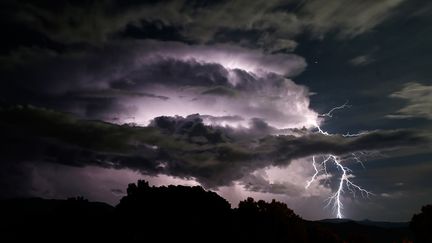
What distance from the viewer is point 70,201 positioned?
47.6 m

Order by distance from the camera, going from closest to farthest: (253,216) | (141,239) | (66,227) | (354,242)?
(141,239) → (66,227) → (253,216) → (354,242)

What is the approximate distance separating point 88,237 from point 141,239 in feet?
21.2

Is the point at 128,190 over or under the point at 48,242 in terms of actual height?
over

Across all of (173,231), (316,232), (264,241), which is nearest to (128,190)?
(173,231)

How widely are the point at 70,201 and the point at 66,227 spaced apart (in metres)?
4.09

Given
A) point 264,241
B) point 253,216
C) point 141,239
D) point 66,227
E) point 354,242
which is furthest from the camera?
point 354,242

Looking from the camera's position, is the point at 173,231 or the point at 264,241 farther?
the point at 264,241

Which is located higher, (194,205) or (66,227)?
(194,205)

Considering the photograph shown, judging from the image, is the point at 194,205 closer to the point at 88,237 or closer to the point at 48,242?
the point at 88,237

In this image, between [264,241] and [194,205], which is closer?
[194,205]

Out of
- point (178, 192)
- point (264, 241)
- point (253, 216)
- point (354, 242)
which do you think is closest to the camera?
point (178, 192)

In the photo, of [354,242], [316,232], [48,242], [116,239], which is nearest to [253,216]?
[316,232]

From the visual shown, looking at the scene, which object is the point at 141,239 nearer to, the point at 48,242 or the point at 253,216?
the point at 48,242

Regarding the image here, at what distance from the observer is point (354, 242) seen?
7106cm
